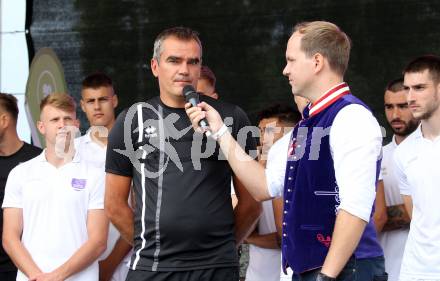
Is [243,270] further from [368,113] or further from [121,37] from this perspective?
[368,113]

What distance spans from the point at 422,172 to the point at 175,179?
129 cm

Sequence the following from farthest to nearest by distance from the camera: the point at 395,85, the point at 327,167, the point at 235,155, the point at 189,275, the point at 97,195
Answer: the point at 395,85 → the point at 97,195 → the point at 189,275 → the point at 235,155 → the point at 327,167

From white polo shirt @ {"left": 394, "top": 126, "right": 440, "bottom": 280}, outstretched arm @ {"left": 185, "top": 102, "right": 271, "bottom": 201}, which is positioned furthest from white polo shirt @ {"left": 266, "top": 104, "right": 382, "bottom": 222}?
white polo shirt @ {"left": 394, "top": 126, "right": 440, "bottom": 280}

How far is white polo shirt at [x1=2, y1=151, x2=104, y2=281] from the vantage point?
448cm

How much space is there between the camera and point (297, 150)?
121 inches

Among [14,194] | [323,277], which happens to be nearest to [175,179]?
[323,277]

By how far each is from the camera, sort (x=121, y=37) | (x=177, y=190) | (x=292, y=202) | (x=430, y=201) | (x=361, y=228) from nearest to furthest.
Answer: (x=361, y=228), (x=292, y=202), (x=177, y=190), (x=430, y=201), (x=121, y=37)

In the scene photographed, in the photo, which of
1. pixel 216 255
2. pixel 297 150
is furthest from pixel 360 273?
pixel 216 255

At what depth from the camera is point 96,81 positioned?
5.47m

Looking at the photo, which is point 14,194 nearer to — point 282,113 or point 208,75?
point 208,75

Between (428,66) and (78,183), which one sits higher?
(428,66)

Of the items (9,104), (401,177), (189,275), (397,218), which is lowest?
(189,275)

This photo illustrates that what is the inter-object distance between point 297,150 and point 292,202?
0.58 feet

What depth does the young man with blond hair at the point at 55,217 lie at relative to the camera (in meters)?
4.46
